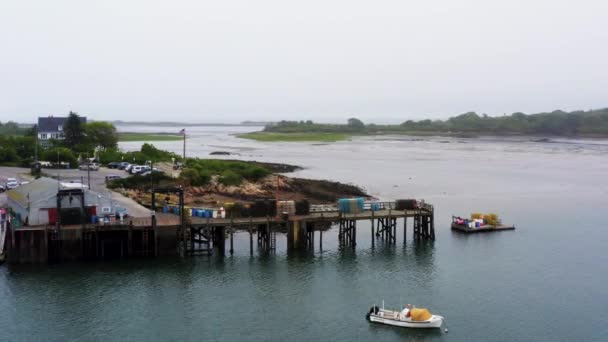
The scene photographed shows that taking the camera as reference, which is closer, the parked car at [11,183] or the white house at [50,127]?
the parked car at [11,183]

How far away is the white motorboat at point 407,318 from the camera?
38.6 m

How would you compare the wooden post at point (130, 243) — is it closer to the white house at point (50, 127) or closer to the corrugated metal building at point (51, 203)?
the corrugated metal building at point (51, 203)

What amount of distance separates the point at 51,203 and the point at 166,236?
28.2 ft

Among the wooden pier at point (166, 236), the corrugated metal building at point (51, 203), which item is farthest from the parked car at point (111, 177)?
the corrugated metal building at point (51, 203)

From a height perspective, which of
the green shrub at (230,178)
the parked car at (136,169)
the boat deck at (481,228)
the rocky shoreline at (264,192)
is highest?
the parked car at (136,169)

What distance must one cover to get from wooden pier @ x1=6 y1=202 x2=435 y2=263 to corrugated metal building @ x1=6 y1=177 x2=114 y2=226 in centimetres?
124

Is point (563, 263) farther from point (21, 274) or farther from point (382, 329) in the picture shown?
point (21, 274)

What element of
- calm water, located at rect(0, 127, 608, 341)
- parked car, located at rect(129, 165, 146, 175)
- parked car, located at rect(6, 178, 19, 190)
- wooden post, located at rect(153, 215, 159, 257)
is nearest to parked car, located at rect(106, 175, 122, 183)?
parked car, located at rect(129, 165, 146, 175)

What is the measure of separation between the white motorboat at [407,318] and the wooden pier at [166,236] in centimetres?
1563

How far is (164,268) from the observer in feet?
159

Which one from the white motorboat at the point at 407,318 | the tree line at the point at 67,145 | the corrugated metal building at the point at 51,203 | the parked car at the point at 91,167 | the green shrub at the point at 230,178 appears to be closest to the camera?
Result: the white motorboat at the point at 407,318

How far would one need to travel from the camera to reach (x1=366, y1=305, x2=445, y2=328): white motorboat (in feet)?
127

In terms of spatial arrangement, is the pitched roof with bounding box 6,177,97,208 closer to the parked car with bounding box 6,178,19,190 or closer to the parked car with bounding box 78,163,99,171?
the parked car with bounding box 6,178,19,190

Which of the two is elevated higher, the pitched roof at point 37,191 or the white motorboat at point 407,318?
the pitched roof at point 37,191
